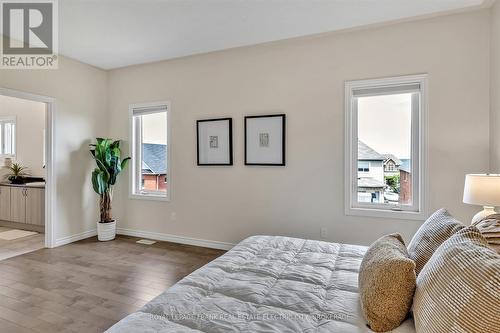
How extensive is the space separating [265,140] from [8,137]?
5693 mm

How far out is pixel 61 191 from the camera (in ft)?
13.7

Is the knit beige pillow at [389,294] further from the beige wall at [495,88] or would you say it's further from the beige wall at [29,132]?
the beige wall at [29,132]

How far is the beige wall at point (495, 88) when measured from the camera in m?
2.59

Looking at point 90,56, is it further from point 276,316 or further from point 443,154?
point 443,154

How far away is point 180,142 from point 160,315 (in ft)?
10.6

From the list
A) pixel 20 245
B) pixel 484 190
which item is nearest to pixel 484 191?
pixel 484 190

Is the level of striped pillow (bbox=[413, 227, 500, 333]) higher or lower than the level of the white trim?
higher

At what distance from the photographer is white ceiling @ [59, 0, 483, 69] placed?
2801mm

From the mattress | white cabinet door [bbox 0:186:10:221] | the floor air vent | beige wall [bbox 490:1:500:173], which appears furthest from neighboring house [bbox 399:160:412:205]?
white cabinet door [bbox 0:186:10:221]

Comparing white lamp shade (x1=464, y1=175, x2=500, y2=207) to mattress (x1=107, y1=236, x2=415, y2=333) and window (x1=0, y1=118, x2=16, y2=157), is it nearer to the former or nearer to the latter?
mattress (x1=107, y1=236, x2=415, y2=333)

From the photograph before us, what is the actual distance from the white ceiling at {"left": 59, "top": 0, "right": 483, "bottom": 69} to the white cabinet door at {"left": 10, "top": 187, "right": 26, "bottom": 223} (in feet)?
9.32

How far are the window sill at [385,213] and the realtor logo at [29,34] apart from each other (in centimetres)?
407

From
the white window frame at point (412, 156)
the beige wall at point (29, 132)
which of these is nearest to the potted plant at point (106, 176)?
the beige wall at point (29, 132)

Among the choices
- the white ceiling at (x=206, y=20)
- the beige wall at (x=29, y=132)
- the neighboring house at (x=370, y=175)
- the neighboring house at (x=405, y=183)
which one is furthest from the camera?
the beige wall at (x=29, y=132)
